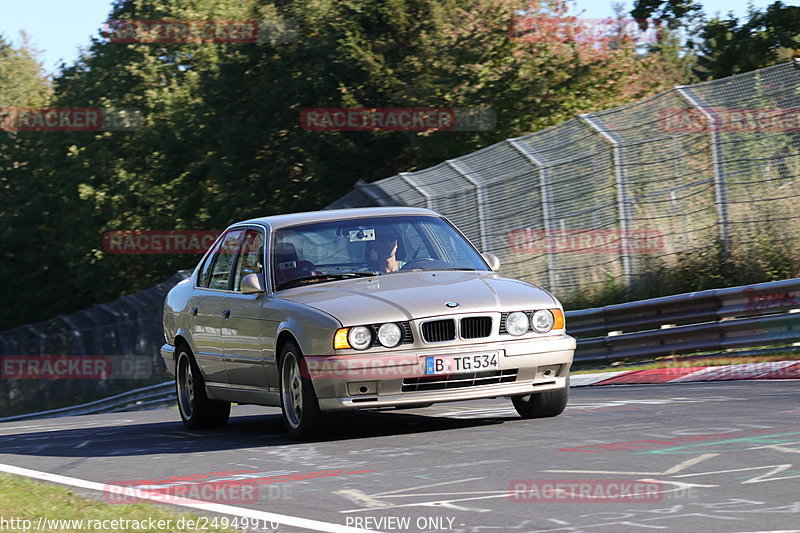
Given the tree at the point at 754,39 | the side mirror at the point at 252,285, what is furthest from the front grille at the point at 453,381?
the tree at the point at 754,39

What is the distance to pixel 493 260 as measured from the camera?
10438mm

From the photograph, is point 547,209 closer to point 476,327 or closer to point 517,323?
point 517,323

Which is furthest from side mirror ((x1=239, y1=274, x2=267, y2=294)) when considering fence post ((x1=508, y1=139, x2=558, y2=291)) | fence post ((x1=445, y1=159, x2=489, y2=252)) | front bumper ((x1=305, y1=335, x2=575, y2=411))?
fence post ((x1=445, y1=159, x2=489, y2=252))

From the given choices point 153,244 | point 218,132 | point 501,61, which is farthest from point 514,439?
point 153,244

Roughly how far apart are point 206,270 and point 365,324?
342 centimetres

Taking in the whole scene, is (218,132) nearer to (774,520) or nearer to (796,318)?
(796,318)

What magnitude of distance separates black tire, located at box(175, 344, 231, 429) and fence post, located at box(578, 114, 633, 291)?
7.53 metres

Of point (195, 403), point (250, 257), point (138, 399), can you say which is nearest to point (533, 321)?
point (250, 257)

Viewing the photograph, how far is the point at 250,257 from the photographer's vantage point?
10.6 metres

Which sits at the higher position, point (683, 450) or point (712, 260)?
point (712, 260)

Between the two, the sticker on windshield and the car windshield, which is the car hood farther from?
the sticker on windshield

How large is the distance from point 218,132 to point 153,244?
19.3 feet

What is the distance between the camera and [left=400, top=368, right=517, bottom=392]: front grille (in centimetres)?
880

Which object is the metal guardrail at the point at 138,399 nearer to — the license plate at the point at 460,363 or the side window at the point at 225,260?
the side window at the point at 225,260
